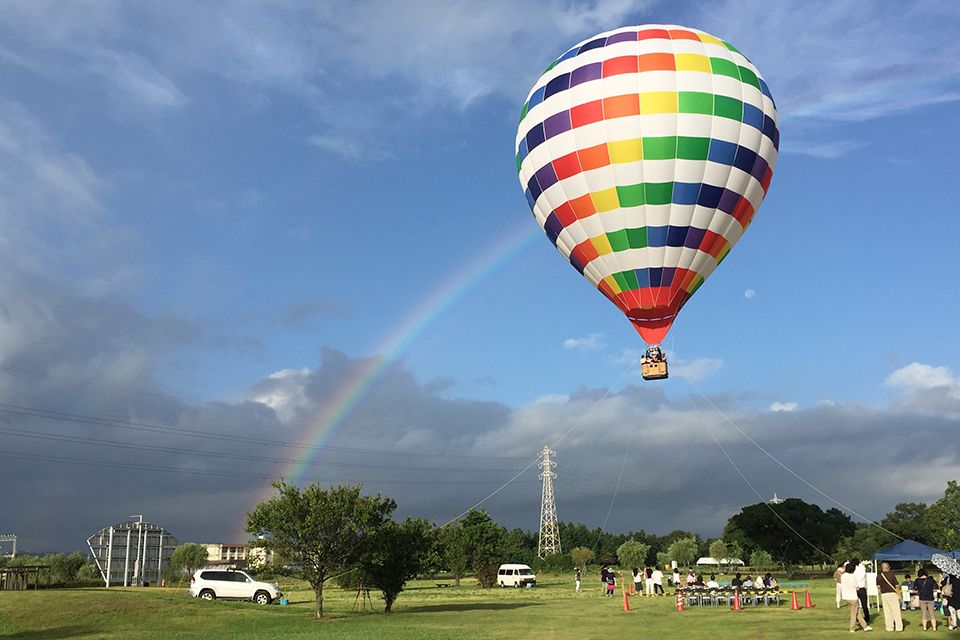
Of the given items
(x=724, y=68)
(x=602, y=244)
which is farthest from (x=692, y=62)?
(x=602, y=244)

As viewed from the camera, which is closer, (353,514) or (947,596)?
(947,596)

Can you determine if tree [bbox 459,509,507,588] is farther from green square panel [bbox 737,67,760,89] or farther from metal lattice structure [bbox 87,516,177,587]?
green square panel [bbox 737,67,760,89]

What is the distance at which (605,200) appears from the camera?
3259 cm

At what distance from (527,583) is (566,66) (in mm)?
49233

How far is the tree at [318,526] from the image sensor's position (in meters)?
37.1

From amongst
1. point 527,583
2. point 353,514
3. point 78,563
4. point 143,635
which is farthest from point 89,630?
point 78,563

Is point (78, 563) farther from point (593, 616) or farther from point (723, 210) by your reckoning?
point (723, 210)

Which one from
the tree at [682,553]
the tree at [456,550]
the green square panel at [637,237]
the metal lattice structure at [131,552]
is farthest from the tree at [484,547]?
the tree at [682,553]

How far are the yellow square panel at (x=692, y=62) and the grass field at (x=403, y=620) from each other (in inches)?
771

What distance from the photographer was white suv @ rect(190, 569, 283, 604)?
47250 millimetres

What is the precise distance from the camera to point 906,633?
23.7 metres

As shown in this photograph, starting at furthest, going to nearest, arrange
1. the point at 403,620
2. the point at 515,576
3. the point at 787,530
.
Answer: the point at 787,530, the point at 515,576, the point at 403,620

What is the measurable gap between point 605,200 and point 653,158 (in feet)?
7.65

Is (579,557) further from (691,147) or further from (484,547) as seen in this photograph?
(691,147)
